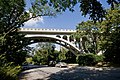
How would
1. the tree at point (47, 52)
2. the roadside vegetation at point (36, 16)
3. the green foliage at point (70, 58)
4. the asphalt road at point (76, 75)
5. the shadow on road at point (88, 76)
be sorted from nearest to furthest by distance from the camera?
the roadside vegetation at point (36, 16) → the shadow on road at point (88, 76) → the asphalt road at point (76, 75) → the green foliage at point (70, 58) → the tree at point (47, 52)

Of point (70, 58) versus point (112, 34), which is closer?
point (112, 34)

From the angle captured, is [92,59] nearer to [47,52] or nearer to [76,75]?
[76,75]

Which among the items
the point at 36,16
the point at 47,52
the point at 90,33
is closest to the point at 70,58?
the point at 47,52

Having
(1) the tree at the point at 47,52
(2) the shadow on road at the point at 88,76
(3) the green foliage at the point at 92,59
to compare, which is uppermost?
(1) the tree at the point at 47,52

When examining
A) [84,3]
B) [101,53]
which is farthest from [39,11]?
[101,53]

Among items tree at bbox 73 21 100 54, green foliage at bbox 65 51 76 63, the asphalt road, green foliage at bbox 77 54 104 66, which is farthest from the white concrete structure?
the asphalt road

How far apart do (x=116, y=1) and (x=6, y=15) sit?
17.9m

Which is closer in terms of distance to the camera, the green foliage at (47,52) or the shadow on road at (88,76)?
the shadow on road at (88,76)

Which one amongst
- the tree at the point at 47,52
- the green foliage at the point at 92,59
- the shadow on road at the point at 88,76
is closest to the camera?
the shadow on road at the point at 88,76

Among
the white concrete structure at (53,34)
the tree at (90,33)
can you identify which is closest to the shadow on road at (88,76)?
the tree at (90,33)

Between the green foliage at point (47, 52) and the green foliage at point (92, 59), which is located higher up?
the green foliage at point (47, 52)

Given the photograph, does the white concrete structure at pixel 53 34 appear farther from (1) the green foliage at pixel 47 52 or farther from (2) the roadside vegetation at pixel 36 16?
(1) the green foliage at pixel 47 52

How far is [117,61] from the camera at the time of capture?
151ft

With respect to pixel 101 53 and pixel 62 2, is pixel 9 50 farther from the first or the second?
pixel 101 53
